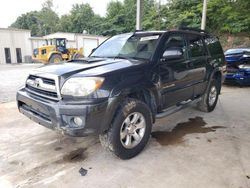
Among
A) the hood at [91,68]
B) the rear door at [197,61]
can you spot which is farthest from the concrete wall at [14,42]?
the hood at [91,68]

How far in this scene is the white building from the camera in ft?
82.9

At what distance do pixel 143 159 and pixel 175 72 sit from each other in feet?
Result: 4.81

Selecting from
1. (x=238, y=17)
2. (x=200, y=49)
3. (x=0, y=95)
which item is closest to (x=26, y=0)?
(x=238, y=17)

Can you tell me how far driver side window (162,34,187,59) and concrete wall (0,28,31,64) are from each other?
25.4 meters

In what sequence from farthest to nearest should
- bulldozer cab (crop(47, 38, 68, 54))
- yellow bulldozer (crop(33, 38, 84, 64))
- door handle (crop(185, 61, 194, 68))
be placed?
bulldozer cab (crop(47, 38, 68, 54)), yellow bulldozer (crop(33, 38, 84, 64)), door handle (crop(185, 61, 194, 68))

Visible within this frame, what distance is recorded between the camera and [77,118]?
265cm

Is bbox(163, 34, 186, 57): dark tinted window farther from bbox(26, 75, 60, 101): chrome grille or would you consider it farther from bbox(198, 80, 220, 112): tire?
bbox(26, 75, 60, 101): chrome grille

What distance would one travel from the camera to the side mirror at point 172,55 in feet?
11.7

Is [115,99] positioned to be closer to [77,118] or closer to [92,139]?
[77,118]

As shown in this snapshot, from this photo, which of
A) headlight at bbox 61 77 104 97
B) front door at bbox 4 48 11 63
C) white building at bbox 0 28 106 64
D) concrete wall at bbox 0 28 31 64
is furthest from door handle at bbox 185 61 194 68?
front door at bbox 4 48 11 63

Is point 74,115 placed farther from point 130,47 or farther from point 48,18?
point 48,18

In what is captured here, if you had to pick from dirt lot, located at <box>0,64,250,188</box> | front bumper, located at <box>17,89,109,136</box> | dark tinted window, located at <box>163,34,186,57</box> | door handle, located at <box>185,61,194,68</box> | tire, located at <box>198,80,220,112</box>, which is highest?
dark tinted window, located at <box>163,34,186,57</box>

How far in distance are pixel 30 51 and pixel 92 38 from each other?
7.37 metres

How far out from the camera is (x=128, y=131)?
3127mm
